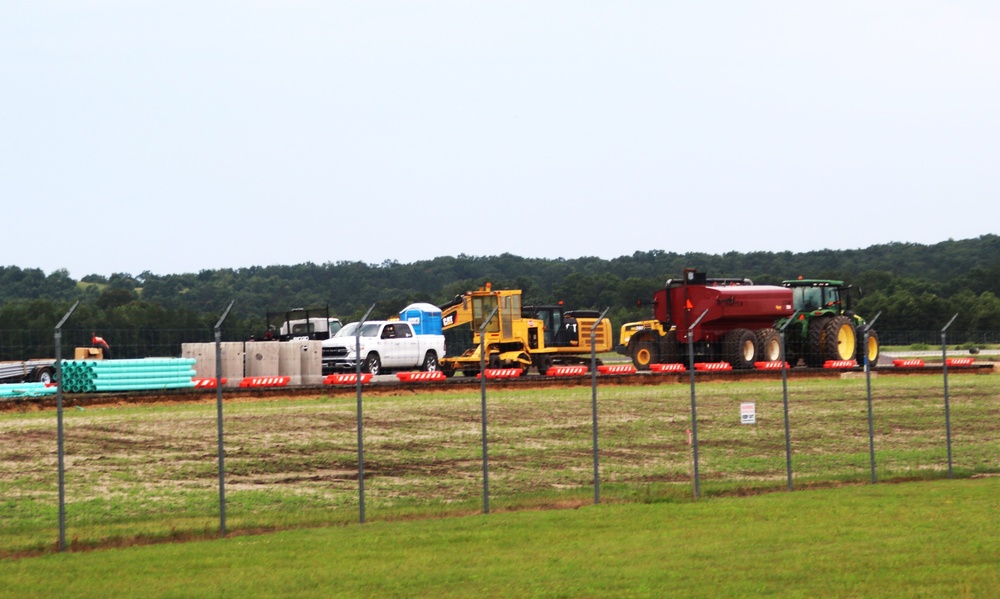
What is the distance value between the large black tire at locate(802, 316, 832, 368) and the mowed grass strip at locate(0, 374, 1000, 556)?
1069 cm

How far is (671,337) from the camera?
39719 millimetres

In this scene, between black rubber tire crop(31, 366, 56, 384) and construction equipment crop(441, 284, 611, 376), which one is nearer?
black rubber tire crop(31, 366, 56, 384)

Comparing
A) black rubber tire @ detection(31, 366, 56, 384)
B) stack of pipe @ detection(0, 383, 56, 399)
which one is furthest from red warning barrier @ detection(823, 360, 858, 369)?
black rubber tire @ detection(31, 366, 56, 384)

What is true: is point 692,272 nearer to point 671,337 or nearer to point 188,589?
point 671,337

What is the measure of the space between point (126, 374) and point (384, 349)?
11355 mm

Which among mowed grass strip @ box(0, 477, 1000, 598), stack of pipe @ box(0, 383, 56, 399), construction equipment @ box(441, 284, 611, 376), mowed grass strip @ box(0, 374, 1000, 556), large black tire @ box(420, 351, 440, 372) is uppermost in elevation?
construction equipment @ box(441, 284, 611, 376)

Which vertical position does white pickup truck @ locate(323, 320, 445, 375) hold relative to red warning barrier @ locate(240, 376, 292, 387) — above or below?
above

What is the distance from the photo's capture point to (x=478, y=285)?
309 ft

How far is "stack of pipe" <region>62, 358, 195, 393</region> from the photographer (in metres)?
29.4

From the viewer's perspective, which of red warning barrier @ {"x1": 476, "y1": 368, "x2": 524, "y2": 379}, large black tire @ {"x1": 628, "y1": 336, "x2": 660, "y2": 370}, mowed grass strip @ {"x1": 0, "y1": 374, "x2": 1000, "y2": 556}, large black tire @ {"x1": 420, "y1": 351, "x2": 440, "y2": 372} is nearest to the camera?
mowed grass strip @ {"x1": 0, "y1": 374, "x2": 1000, "y2": 556}

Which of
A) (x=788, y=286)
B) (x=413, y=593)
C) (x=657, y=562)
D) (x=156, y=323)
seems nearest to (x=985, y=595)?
(x=657, y=562)

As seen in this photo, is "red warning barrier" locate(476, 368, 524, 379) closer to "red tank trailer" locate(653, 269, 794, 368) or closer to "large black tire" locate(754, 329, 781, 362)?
"red tank trailer" locate(653, 269, 794, 368)

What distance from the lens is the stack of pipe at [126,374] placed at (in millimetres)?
29406

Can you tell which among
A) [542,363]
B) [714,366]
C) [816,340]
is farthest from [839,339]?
[542,363]
